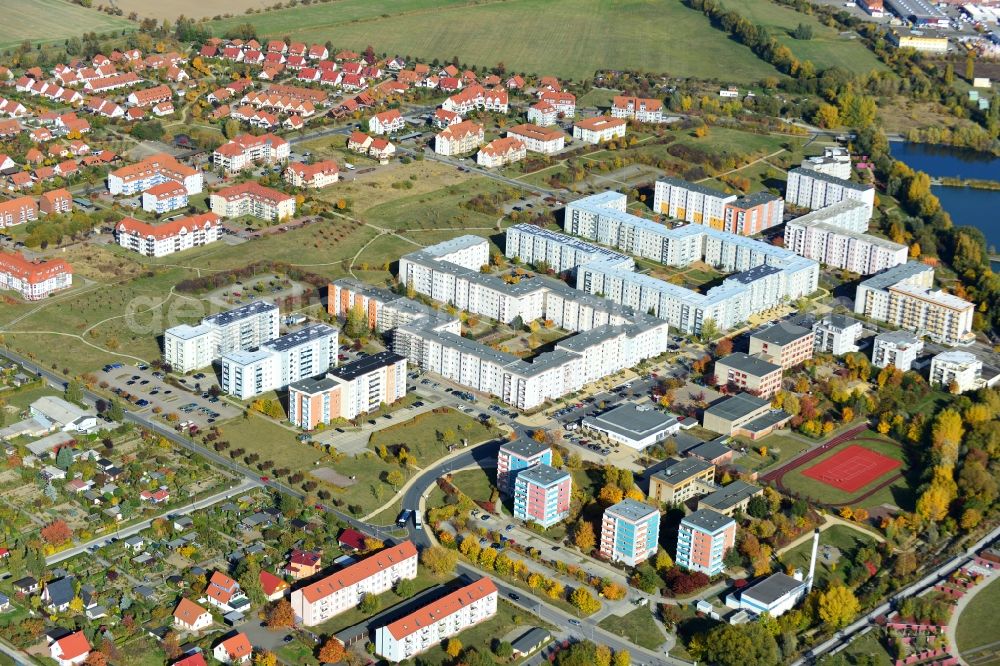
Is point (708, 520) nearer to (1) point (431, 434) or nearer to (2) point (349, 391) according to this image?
(1) point (431, 434)

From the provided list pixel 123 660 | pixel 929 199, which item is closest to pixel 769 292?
pixel 929 199

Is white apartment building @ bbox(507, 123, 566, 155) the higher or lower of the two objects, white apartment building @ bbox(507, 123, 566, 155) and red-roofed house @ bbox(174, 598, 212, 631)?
the higher

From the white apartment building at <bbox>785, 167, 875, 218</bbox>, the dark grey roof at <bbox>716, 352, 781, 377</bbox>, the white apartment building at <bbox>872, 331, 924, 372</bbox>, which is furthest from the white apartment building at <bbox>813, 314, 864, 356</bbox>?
the white apartment building at <bbox>785, 167, 875, 218</bbox>

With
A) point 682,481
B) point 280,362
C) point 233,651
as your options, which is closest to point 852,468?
point 682,481

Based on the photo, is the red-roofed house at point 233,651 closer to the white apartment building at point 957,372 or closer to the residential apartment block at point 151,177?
the white apartment building at point 957,372

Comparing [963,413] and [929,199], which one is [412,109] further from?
[963,413]

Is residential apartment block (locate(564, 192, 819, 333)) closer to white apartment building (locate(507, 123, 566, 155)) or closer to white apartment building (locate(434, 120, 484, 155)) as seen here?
white apartment building (locate(507, 123, 566, 155))
